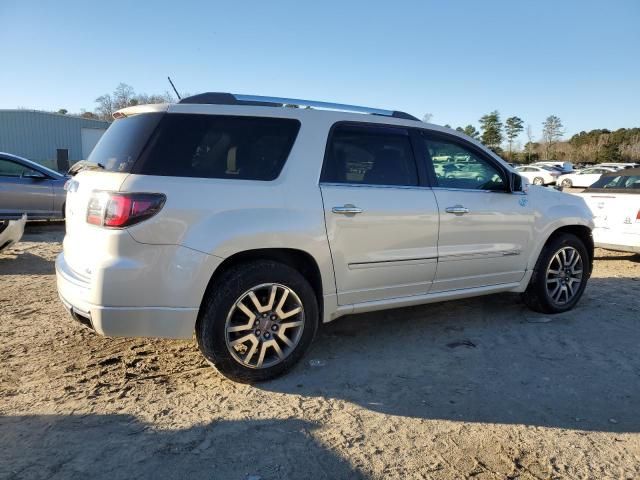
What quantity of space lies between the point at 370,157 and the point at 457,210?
909mm

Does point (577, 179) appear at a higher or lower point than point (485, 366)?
higher

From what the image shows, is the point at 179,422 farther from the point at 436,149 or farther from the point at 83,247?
the point at 436,149

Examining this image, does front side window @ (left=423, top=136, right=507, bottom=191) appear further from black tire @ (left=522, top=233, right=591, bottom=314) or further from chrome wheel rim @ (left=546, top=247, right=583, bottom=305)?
chrome wheel rim @ (left=546, top=247, right=583, bottom=305)

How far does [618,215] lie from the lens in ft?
23.6

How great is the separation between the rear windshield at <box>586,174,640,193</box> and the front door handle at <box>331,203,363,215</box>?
5630 millimetres

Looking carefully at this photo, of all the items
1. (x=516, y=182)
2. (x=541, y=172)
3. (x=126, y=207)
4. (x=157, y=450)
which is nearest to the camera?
(x=157, y=450)

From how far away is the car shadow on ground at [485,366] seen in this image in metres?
3.17

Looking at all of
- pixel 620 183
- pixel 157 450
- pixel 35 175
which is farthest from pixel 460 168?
pixel 35 175

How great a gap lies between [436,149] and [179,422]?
2.97 m

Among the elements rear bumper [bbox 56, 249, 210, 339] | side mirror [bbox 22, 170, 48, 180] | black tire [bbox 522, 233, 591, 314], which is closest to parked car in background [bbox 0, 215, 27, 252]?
side mirror [bbox 22, 170, 48, 180]

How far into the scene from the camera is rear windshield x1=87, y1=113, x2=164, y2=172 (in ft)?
10.3

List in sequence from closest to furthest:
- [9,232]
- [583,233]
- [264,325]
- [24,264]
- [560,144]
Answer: [264,325] < [583,233] < [9,232] < [24,264] < [560,144]

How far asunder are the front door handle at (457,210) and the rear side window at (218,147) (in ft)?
4.83

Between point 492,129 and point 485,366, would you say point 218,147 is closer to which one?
point 485,366
